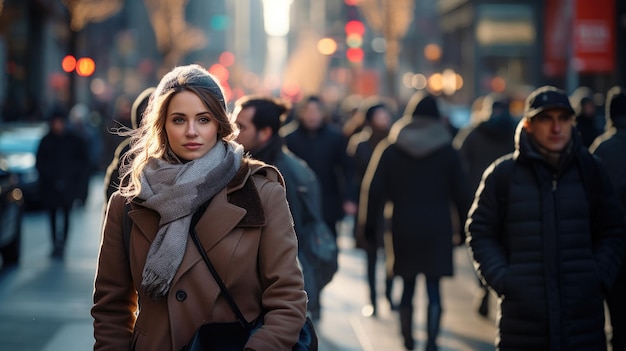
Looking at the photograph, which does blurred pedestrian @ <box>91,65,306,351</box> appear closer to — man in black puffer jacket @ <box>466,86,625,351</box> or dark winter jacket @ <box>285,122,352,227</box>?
man in black puffer jacket @ <box>466,86,625,351</box>

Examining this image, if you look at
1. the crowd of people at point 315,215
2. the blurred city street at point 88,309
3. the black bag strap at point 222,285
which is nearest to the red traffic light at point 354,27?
the blurred city street at point 88,309

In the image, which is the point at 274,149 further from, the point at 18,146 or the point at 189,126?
the point at 18,146

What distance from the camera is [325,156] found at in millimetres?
11539

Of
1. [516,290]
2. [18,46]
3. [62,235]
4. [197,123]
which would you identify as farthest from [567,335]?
[18,46]

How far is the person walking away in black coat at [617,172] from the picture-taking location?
23.8ft

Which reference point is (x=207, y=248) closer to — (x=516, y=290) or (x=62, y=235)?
(x=516, y=290)

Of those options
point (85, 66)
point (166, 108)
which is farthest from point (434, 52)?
point (166, 108)

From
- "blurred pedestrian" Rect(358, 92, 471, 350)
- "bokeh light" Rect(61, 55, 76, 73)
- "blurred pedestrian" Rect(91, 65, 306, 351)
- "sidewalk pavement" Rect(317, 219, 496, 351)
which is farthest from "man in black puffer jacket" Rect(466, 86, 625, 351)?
"bokeh light" Rect(61, 55, 76, 73)

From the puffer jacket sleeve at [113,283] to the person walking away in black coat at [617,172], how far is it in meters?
4.16

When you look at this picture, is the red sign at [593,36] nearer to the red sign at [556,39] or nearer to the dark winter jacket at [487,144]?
the dark winter jacket at [487,144]

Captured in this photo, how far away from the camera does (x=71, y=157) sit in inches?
598

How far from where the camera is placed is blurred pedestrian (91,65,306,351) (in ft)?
12.4

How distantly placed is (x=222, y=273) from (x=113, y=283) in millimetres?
435

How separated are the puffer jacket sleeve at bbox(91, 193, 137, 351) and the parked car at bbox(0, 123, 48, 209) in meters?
15.2
